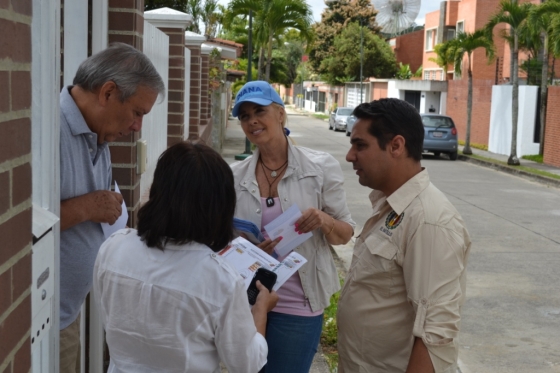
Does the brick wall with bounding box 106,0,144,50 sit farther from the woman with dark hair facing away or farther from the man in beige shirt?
the woman with dark hair facing away

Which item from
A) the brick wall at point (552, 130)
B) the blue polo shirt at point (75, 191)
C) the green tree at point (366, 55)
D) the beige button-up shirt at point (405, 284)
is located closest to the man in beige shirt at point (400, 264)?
the beige button-up shirt at point (405, 284)

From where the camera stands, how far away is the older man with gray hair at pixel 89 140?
277 centimetres

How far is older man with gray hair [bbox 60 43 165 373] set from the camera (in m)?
2.77

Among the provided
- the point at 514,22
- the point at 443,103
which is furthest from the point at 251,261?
the point at 443,103

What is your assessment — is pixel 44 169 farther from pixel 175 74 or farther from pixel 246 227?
pixel 175 74

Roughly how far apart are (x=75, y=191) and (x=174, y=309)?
2.82ft

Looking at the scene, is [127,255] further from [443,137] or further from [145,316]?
[443,137]

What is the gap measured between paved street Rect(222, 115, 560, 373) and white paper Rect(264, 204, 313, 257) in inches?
120

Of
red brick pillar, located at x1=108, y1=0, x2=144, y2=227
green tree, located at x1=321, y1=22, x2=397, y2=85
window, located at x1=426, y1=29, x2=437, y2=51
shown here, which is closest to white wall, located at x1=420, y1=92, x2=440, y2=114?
window, located at x1=426, y1=29, x2=437, y2=51

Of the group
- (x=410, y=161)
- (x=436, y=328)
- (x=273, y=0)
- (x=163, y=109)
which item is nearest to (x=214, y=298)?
(x=436, y=328)

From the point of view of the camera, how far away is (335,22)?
6975cm

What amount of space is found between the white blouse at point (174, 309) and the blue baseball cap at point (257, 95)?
4.55 feet

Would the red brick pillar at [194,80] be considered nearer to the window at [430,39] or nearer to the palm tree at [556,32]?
the palm tree at [556,32]

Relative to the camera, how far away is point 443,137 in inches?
981
